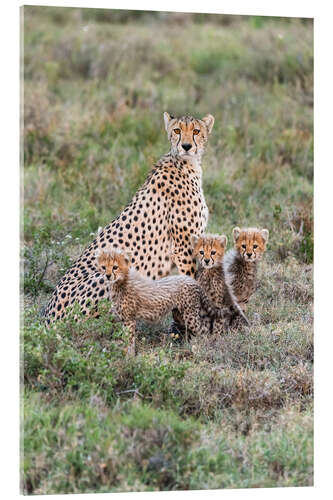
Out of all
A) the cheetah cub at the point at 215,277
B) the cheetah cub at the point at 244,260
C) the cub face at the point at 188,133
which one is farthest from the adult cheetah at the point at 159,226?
the cheetah cub at the point at 244,260

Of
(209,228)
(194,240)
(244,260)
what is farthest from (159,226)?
(209,228)

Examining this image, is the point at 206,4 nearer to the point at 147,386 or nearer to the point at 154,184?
the point at 154,184

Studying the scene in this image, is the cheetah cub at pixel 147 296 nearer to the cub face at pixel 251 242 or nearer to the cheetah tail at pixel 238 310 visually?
the cheetah tail at pixel 238 310

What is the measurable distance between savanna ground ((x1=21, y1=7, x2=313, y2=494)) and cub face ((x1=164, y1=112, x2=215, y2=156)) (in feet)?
3.35

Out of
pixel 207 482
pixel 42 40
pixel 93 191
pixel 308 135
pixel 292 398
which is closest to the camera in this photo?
pixel 207 482

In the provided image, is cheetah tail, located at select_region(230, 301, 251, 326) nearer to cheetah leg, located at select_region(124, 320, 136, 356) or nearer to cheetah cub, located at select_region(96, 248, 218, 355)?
cheetah cub, located at select_region(96, 248, 218, 355)

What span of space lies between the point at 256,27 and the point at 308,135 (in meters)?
1.46

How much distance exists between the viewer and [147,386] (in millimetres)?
4363

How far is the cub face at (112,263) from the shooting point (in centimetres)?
459

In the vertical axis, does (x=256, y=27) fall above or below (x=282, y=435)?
above

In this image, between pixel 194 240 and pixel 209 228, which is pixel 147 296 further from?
pixel 209 228
